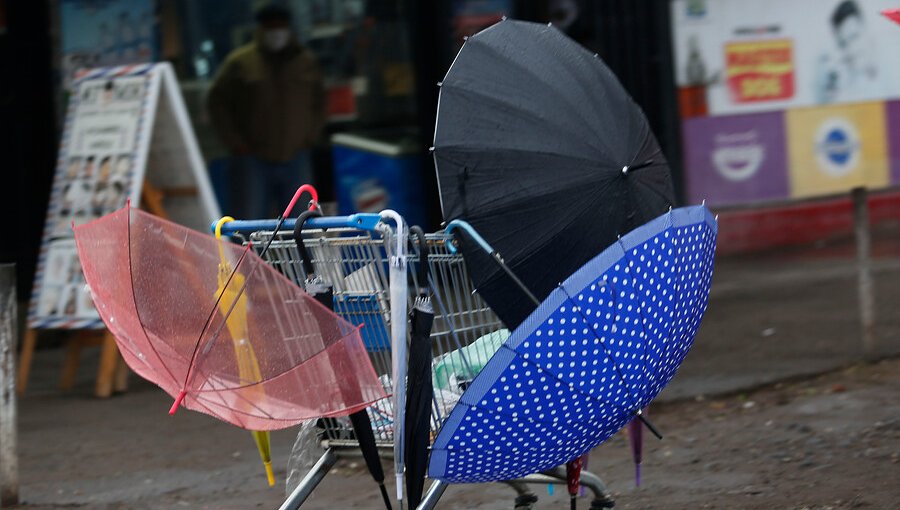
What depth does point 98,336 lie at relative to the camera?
8164mm

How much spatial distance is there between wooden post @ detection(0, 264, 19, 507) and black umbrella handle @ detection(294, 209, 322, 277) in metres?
2.09

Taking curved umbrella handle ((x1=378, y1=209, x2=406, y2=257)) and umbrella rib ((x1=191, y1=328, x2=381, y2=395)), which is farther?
curved umbrella handle ((x1=378, y1=209, x2=406, y2=257))

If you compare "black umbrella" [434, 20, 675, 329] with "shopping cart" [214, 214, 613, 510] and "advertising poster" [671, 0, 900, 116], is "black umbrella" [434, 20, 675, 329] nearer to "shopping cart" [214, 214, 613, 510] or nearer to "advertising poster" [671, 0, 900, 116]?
"shopping cart" [214, 214, 613, 510]

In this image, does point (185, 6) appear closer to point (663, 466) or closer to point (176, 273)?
point (663, 466)

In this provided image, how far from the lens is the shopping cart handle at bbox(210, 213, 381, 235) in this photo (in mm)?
3814

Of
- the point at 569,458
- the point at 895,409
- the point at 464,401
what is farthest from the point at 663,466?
the point at 464,401

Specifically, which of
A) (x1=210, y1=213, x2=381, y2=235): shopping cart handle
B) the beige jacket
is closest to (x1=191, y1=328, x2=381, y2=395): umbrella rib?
(x1=210, y1=213, x2=381, y2=235): shopping cart handle

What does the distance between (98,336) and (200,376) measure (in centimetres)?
474

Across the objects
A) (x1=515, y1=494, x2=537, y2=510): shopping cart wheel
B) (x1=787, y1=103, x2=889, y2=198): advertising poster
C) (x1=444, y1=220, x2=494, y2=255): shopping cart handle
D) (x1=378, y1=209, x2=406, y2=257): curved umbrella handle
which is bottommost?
(x1=515, y1=494, x2=537, y2=510): shopping cart wheel

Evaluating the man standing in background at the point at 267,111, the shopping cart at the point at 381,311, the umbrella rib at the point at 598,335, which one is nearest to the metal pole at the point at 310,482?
the shopping cart at the point at 381,311

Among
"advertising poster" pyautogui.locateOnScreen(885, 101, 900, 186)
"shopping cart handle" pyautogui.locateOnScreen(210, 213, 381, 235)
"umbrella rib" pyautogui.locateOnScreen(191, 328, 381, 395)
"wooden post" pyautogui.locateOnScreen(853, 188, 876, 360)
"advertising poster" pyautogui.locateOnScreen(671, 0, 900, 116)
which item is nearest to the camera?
"umbrella rib" pyautogui.locateOnScreen(191, 328, 381, 395)

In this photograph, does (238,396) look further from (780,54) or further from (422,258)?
(780,54)

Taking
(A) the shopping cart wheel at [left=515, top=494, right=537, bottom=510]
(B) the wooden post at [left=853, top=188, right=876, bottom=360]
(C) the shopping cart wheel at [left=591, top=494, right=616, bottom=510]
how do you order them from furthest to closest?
(B) the wooden post at [left=853, top=188, right=876, bottom=360]
(A) the shopping cart wheel at [left=515, top=494, right=537, bottom=510]
(C) the shopping cart wheel at [left=591, top=494, right=616, bottom=510]

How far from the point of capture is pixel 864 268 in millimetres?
7664
